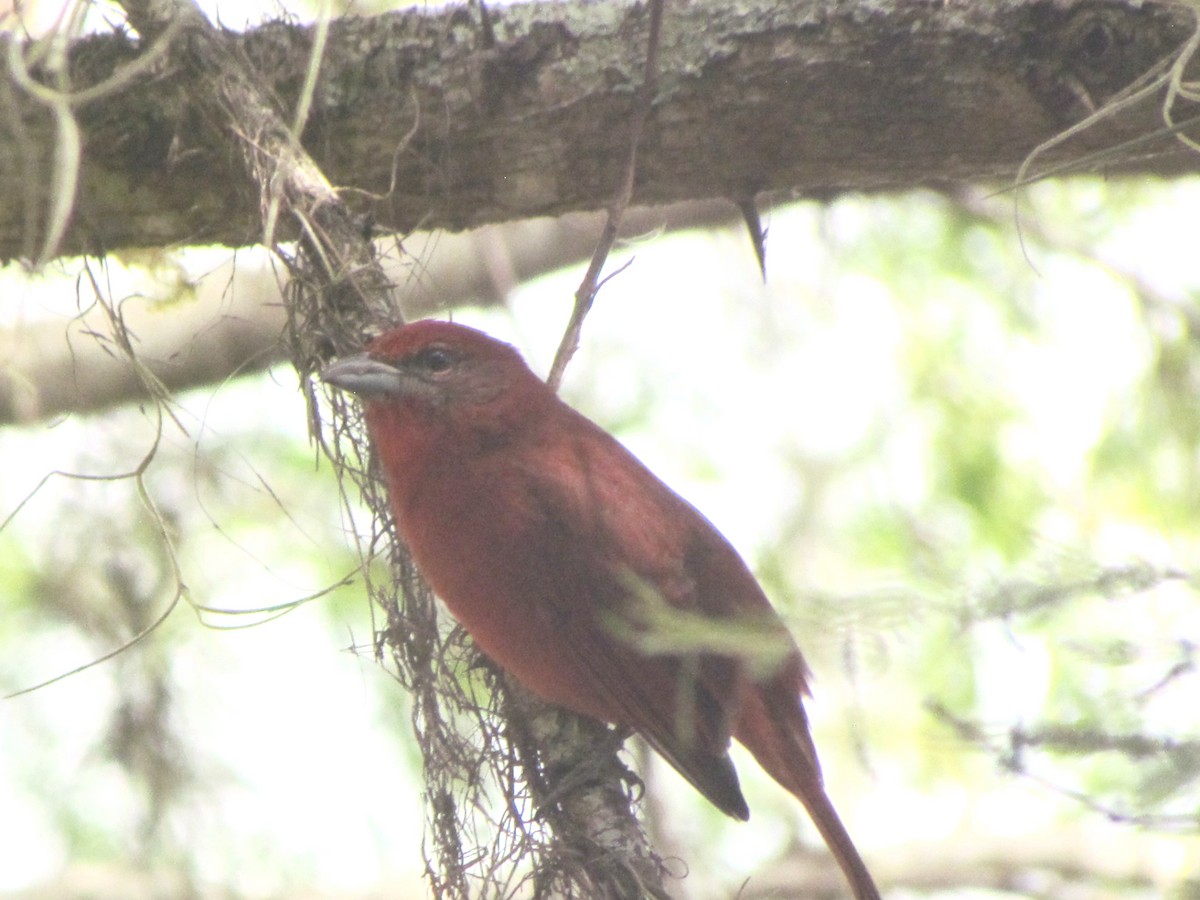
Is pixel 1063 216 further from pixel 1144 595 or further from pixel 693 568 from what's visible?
pixel 1144 595

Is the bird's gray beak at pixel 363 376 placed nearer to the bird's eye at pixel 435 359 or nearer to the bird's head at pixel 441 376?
the bird's head at pixel 441 376

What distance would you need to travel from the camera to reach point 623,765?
4020 mm

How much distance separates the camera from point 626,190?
13.1 feet

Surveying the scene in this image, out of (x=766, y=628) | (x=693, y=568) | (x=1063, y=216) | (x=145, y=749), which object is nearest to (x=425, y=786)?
(x=693, y=568)

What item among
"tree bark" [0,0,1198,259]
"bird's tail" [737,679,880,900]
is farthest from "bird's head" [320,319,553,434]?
"bird's tail" [737,679,880,900]

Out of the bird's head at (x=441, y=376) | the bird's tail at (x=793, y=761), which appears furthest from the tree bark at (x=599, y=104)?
the bird's tail at (x=793, y=761)

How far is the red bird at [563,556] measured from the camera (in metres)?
4.07

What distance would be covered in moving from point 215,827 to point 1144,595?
4.72m

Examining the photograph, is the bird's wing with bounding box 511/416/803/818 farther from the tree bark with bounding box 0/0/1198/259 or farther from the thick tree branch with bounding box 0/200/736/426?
the thick tree branch with bounding box 0/200/736/426

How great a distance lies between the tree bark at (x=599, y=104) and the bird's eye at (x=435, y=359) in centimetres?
40

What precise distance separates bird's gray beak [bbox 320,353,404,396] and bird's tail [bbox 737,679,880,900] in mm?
1432

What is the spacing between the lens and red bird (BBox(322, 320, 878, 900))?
407 centimetres

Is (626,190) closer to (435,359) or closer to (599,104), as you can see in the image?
(599,104)

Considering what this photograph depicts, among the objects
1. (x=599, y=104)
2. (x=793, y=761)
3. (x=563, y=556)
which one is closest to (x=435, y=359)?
(x=563, y=556)
